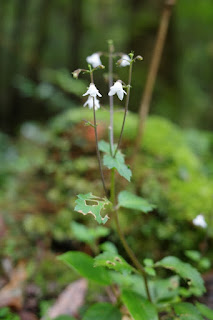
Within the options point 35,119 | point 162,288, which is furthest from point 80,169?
point 35,119

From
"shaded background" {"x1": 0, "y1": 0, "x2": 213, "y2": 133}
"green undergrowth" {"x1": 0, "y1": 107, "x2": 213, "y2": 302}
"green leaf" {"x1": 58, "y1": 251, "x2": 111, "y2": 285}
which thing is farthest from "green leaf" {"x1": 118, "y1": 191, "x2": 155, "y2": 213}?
"shaded background" {"x1": 0, "y1": 0, "x2": 213, "y2": 133}

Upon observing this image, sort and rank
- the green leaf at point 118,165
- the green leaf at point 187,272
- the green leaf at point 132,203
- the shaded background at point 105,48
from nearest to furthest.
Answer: the green leaf at point 118,165, the green leaf at point 187,272, the green leaf at point 132,203, the shaded background at point 105,48

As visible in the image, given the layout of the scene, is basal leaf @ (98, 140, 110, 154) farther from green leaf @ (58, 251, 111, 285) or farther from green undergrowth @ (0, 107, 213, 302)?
green undergrowth @ (0, 107, 213, 302)

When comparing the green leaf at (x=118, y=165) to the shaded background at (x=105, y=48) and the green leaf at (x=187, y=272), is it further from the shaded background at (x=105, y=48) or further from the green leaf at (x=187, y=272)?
the shaded background at (x=105, y=48)

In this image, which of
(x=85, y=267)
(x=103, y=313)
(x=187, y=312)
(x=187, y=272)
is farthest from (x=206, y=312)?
(x=85, y=267)

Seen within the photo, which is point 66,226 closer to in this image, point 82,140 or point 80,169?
point 80,169

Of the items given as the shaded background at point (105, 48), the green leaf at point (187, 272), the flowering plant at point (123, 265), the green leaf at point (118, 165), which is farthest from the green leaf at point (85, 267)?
the shaded background at point (105, 48)
